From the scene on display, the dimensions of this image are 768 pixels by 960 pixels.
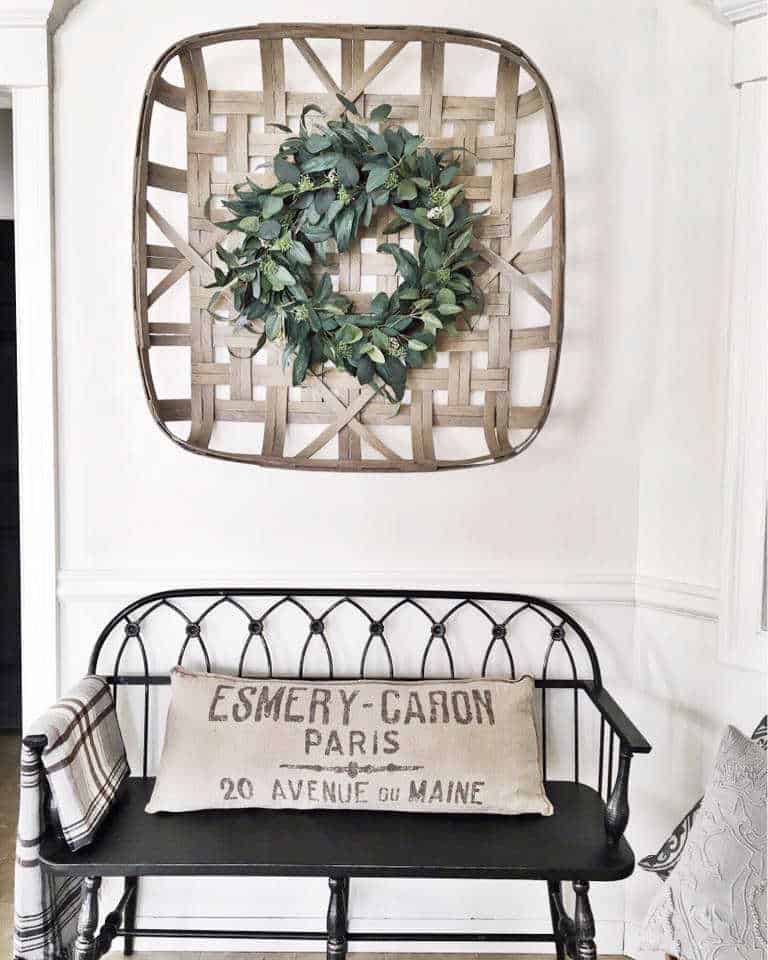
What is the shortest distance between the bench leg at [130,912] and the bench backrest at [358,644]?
284 millimetres

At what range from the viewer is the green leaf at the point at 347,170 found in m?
1.90

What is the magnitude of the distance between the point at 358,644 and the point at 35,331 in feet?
3.59

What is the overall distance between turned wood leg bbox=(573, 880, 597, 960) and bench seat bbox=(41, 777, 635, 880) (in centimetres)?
10

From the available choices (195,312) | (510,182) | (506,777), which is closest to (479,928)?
(506,777)

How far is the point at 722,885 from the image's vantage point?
4.66 ft

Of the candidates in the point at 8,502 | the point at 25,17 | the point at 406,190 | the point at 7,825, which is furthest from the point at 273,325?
the point at 8,502

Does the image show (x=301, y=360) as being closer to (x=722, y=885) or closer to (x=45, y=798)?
(x=45, y=798)

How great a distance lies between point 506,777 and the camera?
1837mm

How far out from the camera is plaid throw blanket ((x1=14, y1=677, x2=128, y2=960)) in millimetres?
1655

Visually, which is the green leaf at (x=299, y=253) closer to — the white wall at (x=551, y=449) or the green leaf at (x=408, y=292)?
the green leaf at (x=408, y=292)

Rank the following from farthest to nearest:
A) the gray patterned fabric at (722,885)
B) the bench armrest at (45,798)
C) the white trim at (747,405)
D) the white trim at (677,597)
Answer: the white trim at (677,597), the white trim at (747,405), the bench armrest at (45,798), the gray patterned fabric at (722,885)

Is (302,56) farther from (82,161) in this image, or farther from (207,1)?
(82,161)

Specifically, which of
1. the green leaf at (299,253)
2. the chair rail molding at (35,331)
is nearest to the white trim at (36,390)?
the chair rail molding at (35,331)

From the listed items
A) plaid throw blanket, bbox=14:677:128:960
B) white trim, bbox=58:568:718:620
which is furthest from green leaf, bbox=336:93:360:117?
plaid throw blanket, bbox=14:677:128:960
